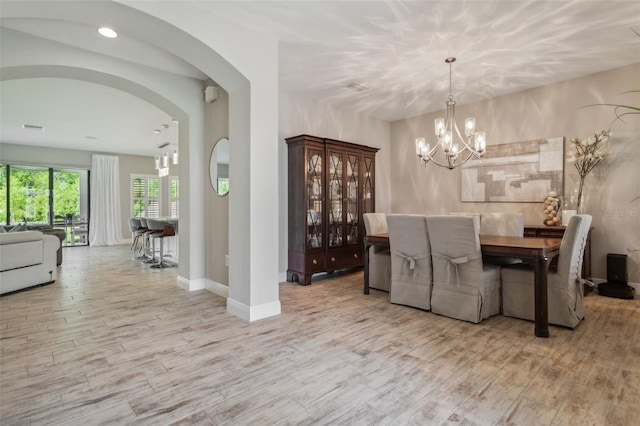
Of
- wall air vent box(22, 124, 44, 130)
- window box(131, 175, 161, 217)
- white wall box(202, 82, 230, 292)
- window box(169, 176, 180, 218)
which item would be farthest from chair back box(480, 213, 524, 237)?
window box(131, 175, 161, 217)

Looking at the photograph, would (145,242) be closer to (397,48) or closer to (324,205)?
(324,205)

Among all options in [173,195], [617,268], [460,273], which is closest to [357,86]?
[460,273]

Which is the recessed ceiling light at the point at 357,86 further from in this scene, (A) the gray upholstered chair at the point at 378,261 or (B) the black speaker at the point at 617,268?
(B) the black speaker at the point at 617,268

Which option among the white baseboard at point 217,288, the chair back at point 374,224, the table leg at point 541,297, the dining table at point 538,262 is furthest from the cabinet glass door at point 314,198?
the table leg at point 541,297

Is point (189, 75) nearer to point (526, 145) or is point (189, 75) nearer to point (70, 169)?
point (526, 145)

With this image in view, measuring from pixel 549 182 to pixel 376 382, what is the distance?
3975 mm

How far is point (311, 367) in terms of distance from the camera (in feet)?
7.14

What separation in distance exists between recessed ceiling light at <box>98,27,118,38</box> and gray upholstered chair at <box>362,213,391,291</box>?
10.6ft

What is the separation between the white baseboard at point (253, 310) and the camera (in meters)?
3.04

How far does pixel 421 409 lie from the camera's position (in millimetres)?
1729

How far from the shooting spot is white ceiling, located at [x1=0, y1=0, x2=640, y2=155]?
2787 mm

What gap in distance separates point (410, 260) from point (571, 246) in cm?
134

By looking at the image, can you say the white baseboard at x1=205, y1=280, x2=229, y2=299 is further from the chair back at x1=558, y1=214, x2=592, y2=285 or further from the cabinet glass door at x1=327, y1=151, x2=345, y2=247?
Result: the chair back at x1=558, y1=214, x2=592, y2=285

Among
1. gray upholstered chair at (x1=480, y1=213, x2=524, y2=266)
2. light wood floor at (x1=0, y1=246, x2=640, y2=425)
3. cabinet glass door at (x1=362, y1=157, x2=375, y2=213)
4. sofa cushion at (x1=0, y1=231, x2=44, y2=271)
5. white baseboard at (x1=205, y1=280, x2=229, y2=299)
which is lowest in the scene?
light wood floor at (x1=0, y1=246, x2=640, y2=425)
